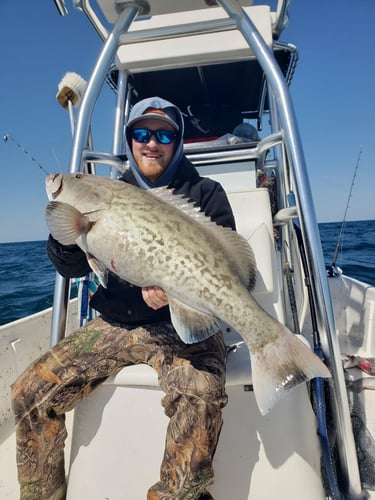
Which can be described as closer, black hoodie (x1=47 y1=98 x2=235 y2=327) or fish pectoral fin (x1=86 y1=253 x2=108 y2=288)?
fish pectoral fin (x1=86 y1=253 x2=108 y2=288)

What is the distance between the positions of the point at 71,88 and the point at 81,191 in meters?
1.65

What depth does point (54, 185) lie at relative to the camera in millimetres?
1843

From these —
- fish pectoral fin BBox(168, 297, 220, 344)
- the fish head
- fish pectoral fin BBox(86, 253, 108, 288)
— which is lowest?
fish pectoral fin BBox(168, 297, 220, 344)

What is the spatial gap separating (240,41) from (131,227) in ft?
13.1

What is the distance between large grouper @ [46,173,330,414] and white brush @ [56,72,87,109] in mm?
1688

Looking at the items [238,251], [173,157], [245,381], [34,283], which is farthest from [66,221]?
[34,283]

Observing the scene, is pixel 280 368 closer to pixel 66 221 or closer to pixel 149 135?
pixel 66 221

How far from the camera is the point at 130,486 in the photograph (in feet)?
7.11

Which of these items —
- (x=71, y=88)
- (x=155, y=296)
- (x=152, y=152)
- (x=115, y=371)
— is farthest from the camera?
(x=71, y=88)

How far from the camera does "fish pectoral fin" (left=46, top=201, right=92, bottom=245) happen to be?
5.61 feet

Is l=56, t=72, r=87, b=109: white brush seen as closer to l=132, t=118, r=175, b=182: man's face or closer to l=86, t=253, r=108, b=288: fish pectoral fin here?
l=132, t=118, r=175, b=182: man's face

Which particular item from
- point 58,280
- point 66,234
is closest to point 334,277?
point 58,280

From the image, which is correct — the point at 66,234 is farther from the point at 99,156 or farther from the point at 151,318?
the point at 99,156

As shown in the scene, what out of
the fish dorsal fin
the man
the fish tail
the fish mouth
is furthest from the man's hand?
the fish mouth
